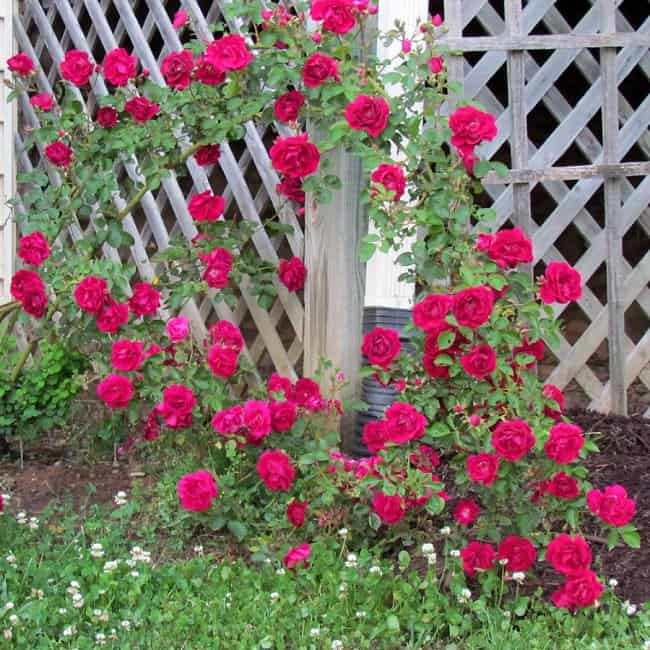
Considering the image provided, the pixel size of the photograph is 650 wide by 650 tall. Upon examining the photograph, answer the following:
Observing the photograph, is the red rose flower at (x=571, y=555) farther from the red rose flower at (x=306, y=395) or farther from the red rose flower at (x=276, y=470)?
the red rose flower at (x=306, y=395)

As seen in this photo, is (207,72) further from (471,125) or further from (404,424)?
(404,424)

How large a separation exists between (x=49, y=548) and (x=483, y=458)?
1.30 m

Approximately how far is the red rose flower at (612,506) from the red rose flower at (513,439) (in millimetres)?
192

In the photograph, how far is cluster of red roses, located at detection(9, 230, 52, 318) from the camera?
125 inches

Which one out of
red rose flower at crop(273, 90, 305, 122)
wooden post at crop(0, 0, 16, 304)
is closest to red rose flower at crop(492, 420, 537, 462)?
red rose flower at crop(273, 90, 305, 122)

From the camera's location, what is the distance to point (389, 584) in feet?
8.27

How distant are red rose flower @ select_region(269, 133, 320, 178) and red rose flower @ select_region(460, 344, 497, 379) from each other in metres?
0.78

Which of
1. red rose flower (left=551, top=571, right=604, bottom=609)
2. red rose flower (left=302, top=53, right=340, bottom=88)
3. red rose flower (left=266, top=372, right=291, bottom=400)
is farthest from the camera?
red rose flower (left=266, top=372, right=291, bottom=400)

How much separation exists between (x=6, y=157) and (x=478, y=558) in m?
3.22

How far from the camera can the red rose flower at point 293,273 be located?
135 inches

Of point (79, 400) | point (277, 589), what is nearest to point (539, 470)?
point (277, 589)

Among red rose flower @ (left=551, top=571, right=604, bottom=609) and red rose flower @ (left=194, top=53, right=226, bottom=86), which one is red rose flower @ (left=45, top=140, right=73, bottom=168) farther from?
red rose flower @ (left=551, top=571, right=604, bottom=609)

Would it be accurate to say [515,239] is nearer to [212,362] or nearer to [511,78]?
[212,362]

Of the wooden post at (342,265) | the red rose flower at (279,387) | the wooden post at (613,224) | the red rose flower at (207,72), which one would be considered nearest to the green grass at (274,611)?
the red rose flower at (279,387)
